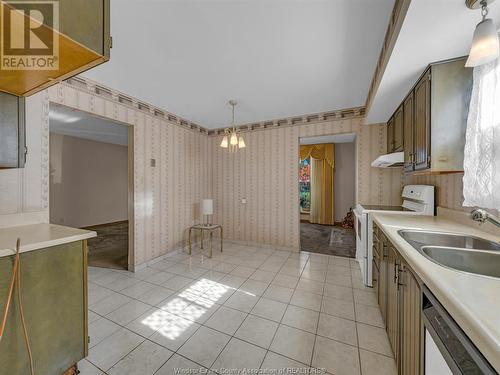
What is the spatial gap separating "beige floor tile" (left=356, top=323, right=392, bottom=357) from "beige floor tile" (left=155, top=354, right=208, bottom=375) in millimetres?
1272

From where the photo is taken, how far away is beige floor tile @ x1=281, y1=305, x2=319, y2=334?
1.83 metres

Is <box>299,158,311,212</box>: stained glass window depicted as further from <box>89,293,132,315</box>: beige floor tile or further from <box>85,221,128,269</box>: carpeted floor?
<box>89,293,132,315</box>: beige floor tile

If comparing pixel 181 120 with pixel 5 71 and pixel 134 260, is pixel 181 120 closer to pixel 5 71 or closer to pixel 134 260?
pixel 134 260

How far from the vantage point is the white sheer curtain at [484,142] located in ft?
3.98

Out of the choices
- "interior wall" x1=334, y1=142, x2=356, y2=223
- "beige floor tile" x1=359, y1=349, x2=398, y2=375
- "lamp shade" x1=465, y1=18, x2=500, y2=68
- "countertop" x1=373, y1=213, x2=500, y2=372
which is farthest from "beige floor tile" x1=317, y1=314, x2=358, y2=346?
"interior wall" x1=334, y1=142, x2=356, y2=223

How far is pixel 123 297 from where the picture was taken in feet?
7.55

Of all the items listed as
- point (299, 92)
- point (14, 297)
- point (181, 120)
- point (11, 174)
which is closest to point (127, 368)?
→ point (14, 297)

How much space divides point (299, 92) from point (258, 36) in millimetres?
1255

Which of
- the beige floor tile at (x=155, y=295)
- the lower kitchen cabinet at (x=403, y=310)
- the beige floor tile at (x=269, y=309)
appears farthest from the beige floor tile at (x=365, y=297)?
the beige floor tile at (x=155, y=295)

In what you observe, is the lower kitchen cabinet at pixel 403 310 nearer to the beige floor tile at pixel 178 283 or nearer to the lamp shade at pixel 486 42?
the lamp shade at pixel 486 42

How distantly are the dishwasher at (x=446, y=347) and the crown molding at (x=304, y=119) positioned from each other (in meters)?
3.15

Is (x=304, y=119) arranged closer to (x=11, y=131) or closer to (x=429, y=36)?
(x=429, y=36)

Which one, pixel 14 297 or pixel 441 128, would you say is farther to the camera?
pixel 441 128

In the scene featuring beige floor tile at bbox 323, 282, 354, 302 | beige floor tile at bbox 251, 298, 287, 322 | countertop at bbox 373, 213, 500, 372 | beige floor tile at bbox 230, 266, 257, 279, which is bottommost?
beige floor tile at bbox 251, 298, 287, 322
